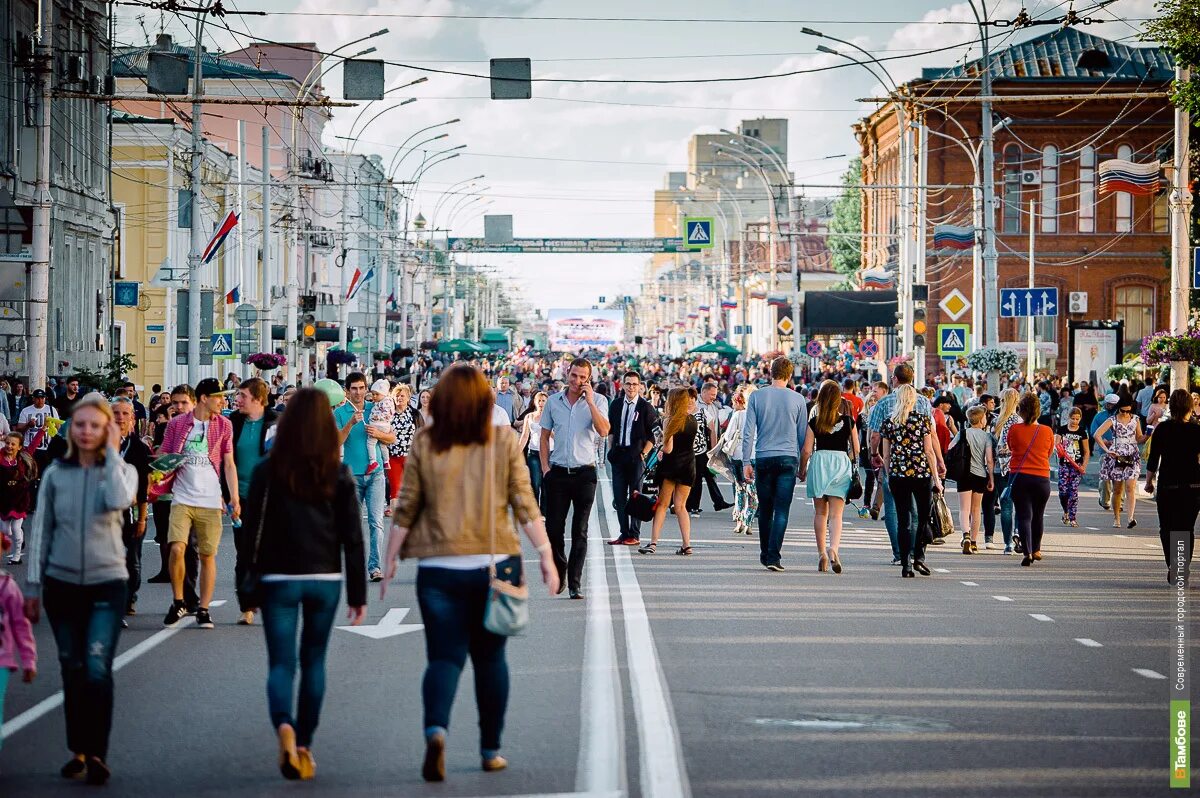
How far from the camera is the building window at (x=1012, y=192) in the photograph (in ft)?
229

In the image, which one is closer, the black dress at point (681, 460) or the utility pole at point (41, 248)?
the black dress at point (681, 460)

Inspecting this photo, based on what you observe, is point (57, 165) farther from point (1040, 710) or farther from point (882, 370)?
point (882, 370)

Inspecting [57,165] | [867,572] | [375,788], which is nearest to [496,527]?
[375,788]

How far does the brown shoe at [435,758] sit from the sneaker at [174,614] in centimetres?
566

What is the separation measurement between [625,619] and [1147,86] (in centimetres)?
6095

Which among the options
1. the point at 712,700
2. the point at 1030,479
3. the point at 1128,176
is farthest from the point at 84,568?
the point at 1128,176

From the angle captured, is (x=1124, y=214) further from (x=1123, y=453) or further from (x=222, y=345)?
(x=1123, y=453)

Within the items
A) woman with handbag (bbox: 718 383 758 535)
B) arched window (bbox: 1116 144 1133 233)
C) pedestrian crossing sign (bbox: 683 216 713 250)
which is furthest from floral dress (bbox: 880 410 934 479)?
pedestrian crossing sign (bbox: 683 216 713 250)

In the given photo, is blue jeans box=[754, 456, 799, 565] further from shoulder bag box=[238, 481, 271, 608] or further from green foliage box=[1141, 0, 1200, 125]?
green foliage box=[1141, 0, 1200, 125]

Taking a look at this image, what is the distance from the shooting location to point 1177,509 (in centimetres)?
1555

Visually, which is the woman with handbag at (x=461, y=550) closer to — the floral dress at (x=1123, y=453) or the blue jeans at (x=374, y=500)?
the blue jeans at (x=374, y=500)

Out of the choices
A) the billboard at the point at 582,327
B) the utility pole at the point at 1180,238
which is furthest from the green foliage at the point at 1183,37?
the billboard at the point at 582,327

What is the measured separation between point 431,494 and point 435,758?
41.9 inches

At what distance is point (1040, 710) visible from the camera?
8.93 meters
